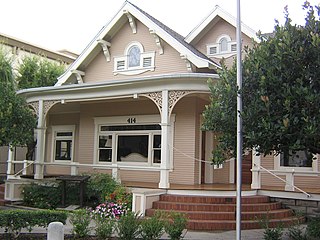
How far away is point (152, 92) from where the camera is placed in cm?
1324

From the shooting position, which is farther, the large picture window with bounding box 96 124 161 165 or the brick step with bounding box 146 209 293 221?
the large picture window with bounding box 96 124 161 165

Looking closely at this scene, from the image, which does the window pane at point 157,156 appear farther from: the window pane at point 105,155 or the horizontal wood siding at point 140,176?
the window pane at point 105,155

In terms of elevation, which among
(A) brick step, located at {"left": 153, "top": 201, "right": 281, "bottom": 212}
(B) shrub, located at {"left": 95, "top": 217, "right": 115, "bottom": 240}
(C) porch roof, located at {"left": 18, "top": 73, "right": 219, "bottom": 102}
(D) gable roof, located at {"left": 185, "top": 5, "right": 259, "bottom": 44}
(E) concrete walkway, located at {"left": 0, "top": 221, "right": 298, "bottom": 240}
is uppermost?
(D) gable roof, located at {"left": 185, "top": 5, "right": 259, "bottom": 44}

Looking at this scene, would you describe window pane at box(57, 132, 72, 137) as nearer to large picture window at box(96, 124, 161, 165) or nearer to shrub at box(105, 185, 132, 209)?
large picture window at box(96, 124, 161, 165)

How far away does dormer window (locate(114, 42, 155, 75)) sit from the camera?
16547mm

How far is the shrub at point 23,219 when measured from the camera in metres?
8.70

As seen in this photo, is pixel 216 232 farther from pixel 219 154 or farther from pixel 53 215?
pixel 53 215

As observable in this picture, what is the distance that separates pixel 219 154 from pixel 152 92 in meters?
5.09

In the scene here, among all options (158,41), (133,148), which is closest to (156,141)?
(133,148)

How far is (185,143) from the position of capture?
596 inches

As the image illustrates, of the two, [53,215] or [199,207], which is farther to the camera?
[199,207]

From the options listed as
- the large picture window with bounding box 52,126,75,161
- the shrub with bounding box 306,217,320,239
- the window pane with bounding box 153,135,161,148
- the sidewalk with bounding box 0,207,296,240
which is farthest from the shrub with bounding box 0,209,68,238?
the large picture window with bounding box 52,126,75,161

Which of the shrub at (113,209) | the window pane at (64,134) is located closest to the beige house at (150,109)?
the window pane at (64,134)

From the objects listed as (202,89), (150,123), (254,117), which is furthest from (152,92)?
(254,117)
